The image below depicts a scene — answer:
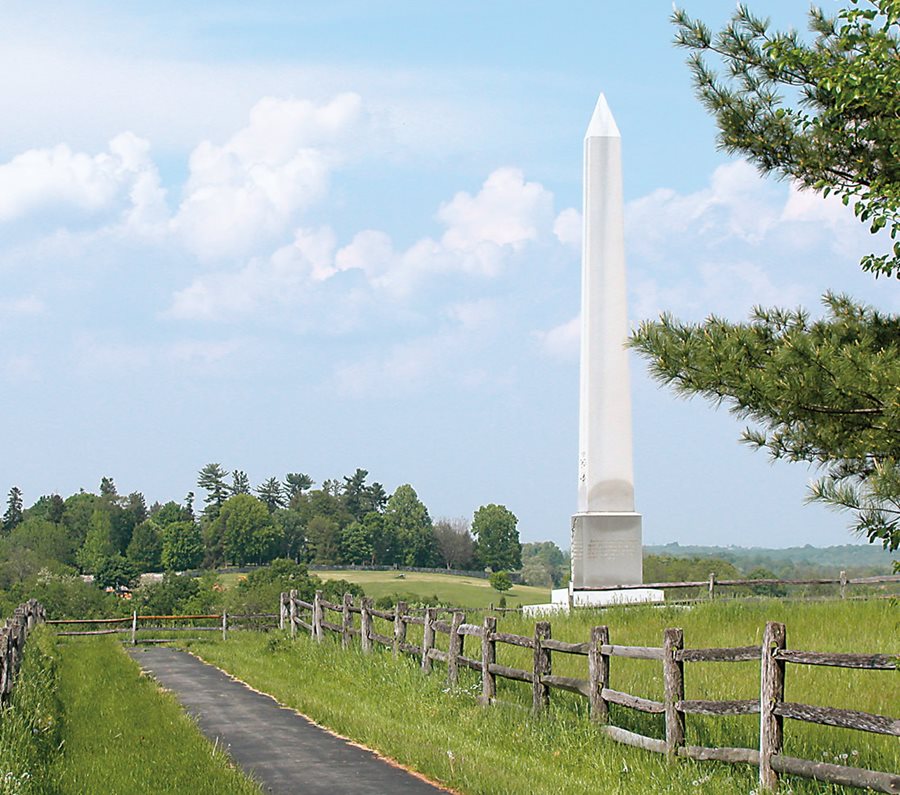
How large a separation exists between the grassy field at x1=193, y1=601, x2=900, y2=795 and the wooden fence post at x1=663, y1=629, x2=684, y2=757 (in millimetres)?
245

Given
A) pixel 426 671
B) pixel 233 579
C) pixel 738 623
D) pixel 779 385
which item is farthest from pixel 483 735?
pixel 233 579

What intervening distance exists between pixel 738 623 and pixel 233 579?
10029 cm

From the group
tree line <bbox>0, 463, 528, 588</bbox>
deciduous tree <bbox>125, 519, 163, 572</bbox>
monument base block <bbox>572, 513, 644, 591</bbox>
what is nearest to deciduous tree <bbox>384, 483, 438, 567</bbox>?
tree line <bbox>0, 463, 528, 588</bbox>

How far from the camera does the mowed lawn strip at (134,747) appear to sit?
10.5m

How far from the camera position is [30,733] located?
41.7ft

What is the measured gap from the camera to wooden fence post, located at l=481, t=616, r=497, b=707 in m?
15.4

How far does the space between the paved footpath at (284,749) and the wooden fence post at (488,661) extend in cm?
215

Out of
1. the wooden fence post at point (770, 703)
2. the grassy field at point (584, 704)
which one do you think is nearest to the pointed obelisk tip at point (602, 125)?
the grassy field at point (584, 704)

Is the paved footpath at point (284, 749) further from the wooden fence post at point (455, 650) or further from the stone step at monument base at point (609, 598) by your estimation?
the stone step at monument base at point (609, 598)

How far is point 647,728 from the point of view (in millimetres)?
12797

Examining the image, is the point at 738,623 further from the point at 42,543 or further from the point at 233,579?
the point at 42,543

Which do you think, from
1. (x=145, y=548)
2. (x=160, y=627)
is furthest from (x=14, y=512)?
(x=160, y=627)

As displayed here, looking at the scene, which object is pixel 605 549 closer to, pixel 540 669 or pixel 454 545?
pixel 540 669

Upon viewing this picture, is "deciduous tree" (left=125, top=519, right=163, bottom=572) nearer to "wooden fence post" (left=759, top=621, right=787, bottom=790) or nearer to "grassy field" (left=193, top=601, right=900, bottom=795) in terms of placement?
"grassy field" (left=193, top=601, right=900, bottom=795)
